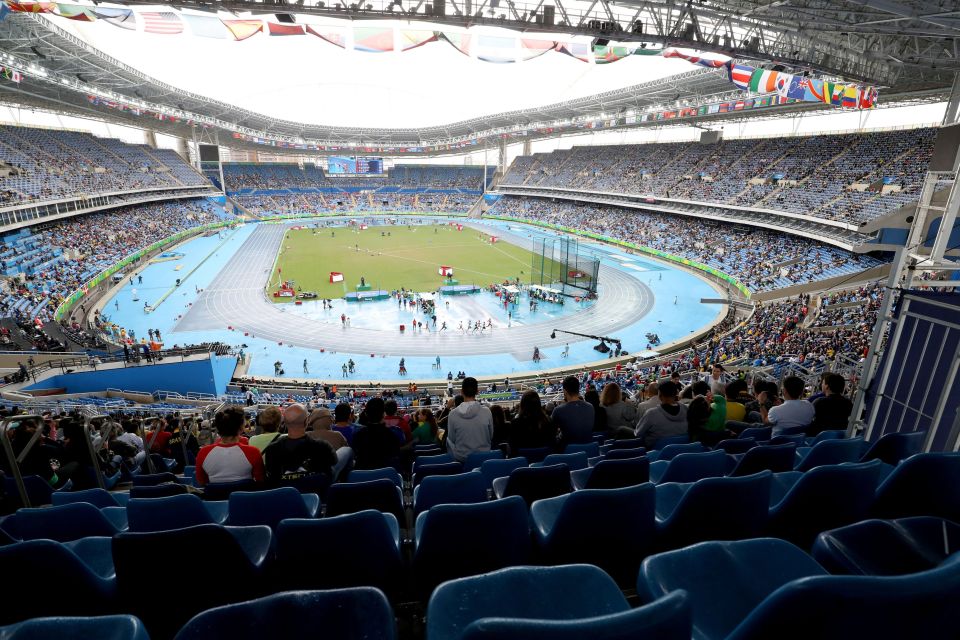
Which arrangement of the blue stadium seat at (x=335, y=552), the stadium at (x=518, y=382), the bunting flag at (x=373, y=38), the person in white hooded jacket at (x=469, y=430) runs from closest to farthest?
the stadium at (x=518, y=382), the blue stadium seat at (x=335, y=552), the person in white hooded jacket at (x=469, y=430), the bunting flag at (x=373, y=38)

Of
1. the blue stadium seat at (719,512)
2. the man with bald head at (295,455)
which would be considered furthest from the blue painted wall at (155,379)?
the blue stadium seat at (719,512)

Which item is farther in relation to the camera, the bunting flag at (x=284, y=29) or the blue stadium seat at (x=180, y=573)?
the bunting flag at (x=284, y=29)

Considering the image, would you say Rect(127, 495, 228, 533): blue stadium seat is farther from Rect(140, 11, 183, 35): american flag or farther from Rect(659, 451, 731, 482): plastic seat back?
Rect(140, 11, 183, 35): american flag

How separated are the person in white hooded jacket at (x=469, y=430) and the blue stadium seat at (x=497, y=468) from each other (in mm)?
941

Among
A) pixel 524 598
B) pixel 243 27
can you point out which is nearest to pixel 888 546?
pixel 524 598

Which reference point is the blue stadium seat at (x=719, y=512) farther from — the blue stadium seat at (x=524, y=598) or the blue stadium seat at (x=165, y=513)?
the blue stadium seat at (x=165, y=513)

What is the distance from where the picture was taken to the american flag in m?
16.3

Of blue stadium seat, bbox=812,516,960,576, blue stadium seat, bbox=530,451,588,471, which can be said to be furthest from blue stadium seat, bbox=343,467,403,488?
blue stadium seat, bbox=812,516,960,576

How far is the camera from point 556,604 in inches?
63.7

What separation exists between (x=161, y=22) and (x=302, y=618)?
70.9 feet

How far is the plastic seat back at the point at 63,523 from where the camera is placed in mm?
3193

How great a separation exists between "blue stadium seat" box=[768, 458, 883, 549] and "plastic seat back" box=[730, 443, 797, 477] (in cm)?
108

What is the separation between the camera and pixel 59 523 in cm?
326

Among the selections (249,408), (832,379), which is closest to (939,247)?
(832,379)
